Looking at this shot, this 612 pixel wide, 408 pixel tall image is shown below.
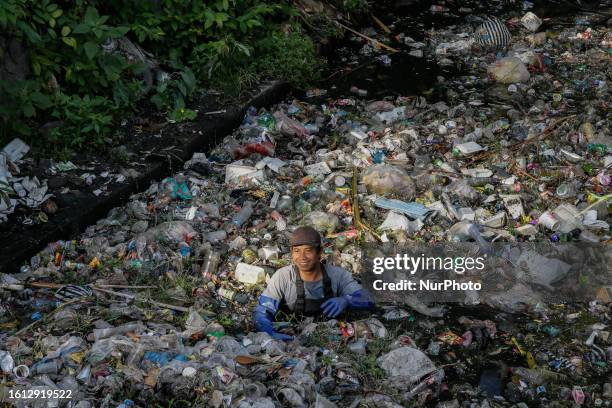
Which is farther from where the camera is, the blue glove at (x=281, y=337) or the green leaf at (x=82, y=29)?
the green leaf at (x=82, y=29)

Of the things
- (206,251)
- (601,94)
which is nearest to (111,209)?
(206,251)

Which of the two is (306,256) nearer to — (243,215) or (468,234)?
(243,215)

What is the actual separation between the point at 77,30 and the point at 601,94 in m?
4.82

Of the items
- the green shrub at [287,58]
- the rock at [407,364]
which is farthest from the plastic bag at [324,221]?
the green shrub at [287,58]

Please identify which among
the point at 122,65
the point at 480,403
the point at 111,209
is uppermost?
the point at 122,65

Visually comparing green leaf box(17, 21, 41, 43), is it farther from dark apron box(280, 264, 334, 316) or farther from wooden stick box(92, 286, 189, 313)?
dark apron box(280, 264, 334, 316)

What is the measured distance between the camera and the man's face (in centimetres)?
428

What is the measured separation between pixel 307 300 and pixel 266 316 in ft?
0.96

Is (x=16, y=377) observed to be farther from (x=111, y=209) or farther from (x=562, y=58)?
(x=562, y=58)

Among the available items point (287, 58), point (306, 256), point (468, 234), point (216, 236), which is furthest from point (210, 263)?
point (287, 58)

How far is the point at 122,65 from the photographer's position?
19.9 ft

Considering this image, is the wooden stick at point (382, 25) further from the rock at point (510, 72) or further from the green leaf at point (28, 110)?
the green leaf at point (28, 110)

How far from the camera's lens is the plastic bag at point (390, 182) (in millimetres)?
5613

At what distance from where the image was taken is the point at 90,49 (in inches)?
223
